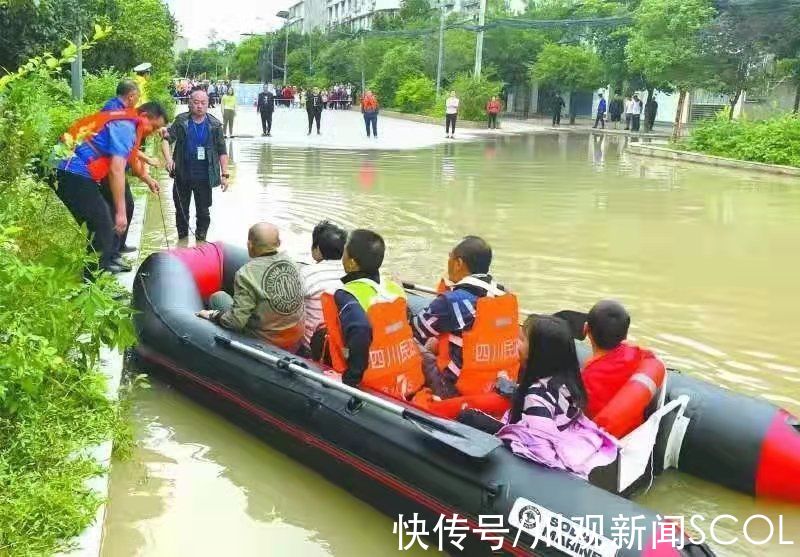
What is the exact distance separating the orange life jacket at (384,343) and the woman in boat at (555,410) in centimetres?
75

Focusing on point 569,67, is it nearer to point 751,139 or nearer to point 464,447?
point 751,139

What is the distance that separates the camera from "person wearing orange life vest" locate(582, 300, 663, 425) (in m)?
3.95

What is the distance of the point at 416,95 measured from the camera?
38.1m

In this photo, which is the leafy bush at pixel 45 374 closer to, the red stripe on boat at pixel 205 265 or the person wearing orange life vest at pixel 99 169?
the person wearing orange life vest at pixel 99 169

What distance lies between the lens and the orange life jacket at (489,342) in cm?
406

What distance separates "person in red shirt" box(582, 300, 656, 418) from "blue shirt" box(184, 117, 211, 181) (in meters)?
5.38

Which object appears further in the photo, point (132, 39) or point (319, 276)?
point (132, 39)

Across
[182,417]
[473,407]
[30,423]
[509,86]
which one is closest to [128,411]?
[182,417]

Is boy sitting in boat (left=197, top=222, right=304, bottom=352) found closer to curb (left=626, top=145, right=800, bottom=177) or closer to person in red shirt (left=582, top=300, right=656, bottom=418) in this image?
person in red shirt (left=582, top=300, right=656, bottom=418)

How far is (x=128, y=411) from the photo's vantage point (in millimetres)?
4945

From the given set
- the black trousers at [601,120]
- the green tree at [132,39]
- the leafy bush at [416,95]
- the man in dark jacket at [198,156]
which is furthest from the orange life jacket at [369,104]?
the man in dark jacket at [198,156]

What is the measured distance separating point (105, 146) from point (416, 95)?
32809 mm

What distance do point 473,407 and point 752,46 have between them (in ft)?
74.8

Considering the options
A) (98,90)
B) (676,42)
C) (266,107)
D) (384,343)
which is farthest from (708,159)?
(384,343)
